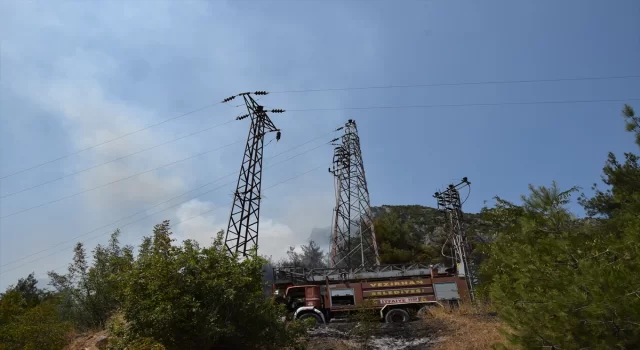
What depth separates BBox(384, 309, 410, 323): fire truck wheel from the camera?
1831 centimetres

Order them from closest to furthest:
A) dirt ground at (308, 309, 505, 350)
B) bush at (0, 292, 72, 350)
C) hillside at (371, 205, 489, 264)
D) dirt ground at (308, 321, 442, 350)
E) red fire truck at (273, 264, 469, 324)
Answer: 1. bush at (0, 292, 72, 350)
2. dirt ground at (308, 309, 505, 350)
3. dirt ground at (308, 321, 442, 350)
4. red fire truck at (273, 264, 469, 324)
5. hillside at (371, 205, 489, 264)

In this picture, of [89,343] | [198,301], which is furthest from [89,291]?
[198,301]

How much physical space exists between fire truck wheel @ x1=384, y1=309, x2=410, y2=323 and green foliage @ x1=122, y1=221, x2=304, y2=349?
948cm

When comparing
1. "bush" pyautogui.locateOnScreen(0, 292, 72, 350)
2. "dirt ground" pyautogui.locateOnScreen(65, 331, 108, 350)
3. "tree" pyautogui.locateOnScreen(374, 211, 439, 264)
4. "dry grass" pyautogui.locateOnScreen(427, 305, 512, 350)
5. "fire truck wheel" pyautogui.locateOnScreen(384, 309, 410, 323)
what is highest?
"tree" pyautogui.locateOnScreen(374, 211, 439, 264)

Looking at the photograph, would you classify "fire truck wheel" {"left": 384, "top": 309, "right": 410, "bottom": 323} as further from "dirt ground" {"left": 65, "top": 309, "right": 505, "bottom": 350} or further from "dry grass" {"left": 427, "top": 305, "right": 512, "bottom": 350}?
"dirt ground" {"left": 65, "top": 309, "right": 505, "bottom": 350}

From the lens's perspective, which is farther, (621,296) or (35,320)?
(35,320)

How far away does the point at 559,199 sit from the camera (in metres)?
8.13

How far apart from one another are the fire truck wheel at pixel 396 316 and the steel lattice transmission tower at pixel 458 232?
129 inches

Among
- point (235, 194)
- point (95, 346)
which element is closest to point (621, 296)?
point (95, 346)

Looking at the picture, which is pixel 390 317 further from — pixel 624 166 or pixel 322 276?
pixel 624 166

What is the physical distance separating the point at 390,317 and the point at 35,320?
13.7 m

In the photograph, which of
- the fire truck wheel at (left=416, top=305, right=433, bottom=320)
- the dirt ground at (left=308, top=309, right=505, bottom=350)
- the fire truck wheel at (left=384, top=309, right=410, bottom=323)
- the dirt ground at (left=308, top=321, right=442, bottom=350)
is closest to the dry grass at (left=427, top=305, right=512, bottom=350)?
the dirt ground at (left=308, top=309, right=505, bottom=350)

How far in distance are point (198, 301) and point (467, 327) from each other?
10.0 meters

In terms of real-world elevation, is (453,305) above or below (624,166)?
below
